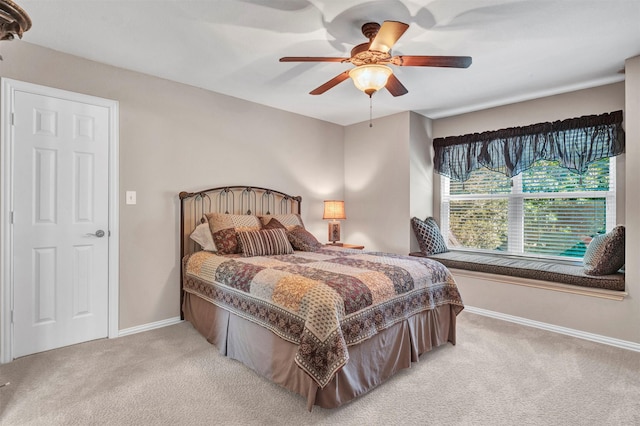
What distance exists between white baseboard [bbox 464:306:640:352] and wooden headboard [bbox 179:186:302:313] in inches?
101

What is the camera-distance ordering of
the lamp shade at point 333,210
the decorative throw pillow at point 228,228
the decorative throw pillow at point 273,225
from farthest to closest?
the lamp shade at point 333,210 → the decorative throw pillow at point 273,225 → the decorative throw pillow at point 228,228

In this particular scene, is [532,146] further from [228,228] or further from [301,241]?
[228,228]

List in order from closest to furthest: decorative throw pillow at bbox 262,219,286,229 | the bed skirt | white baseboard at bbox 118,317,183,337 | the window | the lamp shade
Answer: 1. the bed skirt
2. white baseboard at bbox 118,317,183,337
3. the window
4. decorative throw pillow at bbox 262,219,286,229
5. the lamp shade

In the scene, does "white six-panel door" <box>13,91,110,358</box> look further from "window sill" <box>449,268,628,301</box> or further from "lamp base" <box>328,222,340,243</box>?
"window sill" <box>449,268,628,301</box>

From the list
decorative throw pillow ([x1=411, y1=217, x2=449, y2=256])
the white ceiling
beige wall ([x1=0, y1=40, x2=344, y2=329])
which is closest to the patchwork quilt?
beige wall ([x1=0, y1=40, x2=344, y2=329])

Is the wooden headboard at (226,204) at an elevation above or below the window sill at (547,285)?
above

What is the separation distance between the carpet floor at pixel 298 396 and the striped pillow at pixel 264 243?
0.89m

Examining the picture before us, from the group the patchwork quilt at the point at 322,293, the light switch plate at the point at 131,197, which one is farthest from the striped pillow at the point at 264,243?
the light switch plate at the point at 131,197

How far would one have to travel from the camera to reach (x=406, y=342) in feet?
7.98

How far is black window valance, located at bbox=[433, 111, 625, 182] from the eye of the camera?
11.1 ft

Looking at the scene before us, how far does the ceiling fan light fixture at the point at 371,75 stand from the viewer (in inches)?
90.9

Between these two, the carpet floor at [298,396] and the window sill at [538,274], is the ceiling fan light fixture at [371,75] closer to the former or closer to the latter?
the carpet floor at [298,396]

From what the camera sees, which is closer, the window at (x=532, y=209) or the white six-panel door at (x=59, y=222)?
the white six-panel door at (x=59, y=222)

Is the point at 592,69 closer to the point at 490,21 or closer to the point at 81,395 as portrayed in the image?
the point at 490,21
